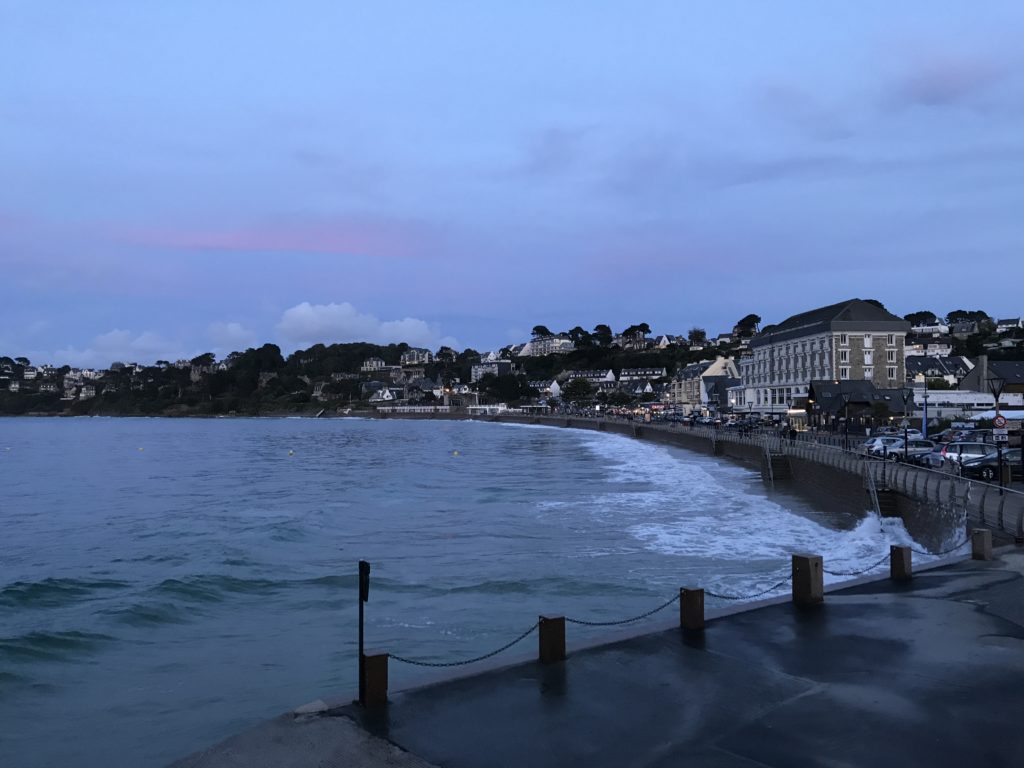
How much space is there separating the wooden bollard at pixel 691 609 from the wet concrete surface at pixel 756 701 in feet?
0.87

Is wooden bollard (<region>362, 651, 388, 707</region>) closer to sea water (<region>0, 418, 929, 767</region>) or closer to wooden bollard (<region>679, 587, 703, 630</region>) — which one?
sea water (<region>0, 418, 929, 767</region>)

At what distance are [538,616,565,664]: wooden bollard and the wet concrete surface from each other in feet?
0.51

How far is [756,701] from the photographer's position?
859 cm

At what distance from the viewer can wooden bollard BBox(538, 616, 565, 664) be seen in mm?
9859

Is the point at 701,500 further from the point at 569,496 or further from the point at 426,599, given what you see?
the point at 426,599

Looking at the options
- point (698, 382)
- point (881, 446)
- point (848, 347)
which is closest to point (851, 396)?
point (848, 347)

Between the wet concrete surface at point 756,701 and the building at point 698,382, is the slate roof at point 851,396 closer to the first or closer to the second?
the wet concrete surface at point 756,701

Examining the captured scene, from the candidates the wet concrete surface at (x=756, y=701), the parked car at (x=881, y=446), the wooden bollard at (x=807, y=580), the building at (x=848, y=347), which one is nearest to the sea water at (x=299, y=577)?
the wet concrete surface at (x=756, y=701)

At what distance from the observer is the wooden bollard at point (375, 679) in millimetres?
8523

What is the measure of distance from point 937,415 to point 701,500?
141 ft

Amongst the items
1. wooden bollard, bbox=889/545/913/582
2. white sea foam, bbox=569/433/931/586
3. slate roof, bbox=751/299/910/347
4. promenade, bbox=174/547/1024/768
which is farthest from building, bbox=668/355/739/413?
promenade, bbox=174/547/1024/768

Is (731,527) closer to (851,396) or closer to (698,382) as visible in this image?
(851,396)

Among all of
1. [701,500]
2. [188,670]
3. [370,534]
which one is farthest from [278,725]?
[701,500]

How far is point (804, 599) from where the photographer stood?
12391 mm
